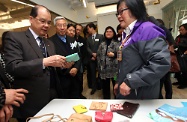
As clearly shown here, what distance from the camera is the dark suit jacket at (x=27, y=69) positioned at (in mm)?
1124

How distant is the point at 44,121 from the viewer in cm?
88

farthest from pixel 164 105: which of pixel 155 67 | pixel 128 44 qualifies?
pixel 128 44

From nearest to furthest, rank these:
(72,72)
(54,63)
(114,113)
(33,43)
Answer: (114,113) → (54,63) → (33,43) → (72,72)

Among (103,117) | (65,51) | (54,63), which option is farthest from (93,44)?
(103,117)

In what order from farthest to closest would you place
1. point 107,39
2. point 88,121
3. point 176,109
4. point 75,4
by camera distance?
point 75,4 < point 107,39 < point 176,109 < point 88,121

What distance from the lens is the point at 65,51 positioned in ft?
7.25

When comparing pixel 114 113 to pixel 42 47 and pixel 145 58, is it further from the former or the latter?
pixel 42 47

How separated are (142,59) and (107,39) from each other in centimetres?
169

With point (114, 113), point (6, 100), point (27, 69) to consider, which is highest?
point (27, 69)

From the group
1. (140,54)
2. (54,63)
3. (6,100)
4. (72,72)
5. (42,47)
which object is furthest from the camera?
(72,72)

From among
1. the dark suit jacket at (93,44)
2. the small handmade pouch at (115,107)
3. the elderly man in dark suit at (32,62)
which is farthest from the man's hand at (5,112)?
the dark suit jacket at (93,44)

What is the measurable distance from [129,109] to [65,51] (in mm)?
1525

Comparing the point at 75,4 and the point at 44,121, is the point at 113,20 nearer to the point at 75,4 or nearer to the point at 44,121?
the point at 75,4

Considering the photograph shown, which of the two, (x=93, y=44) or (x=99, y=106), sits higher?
(x=93, y=44)
